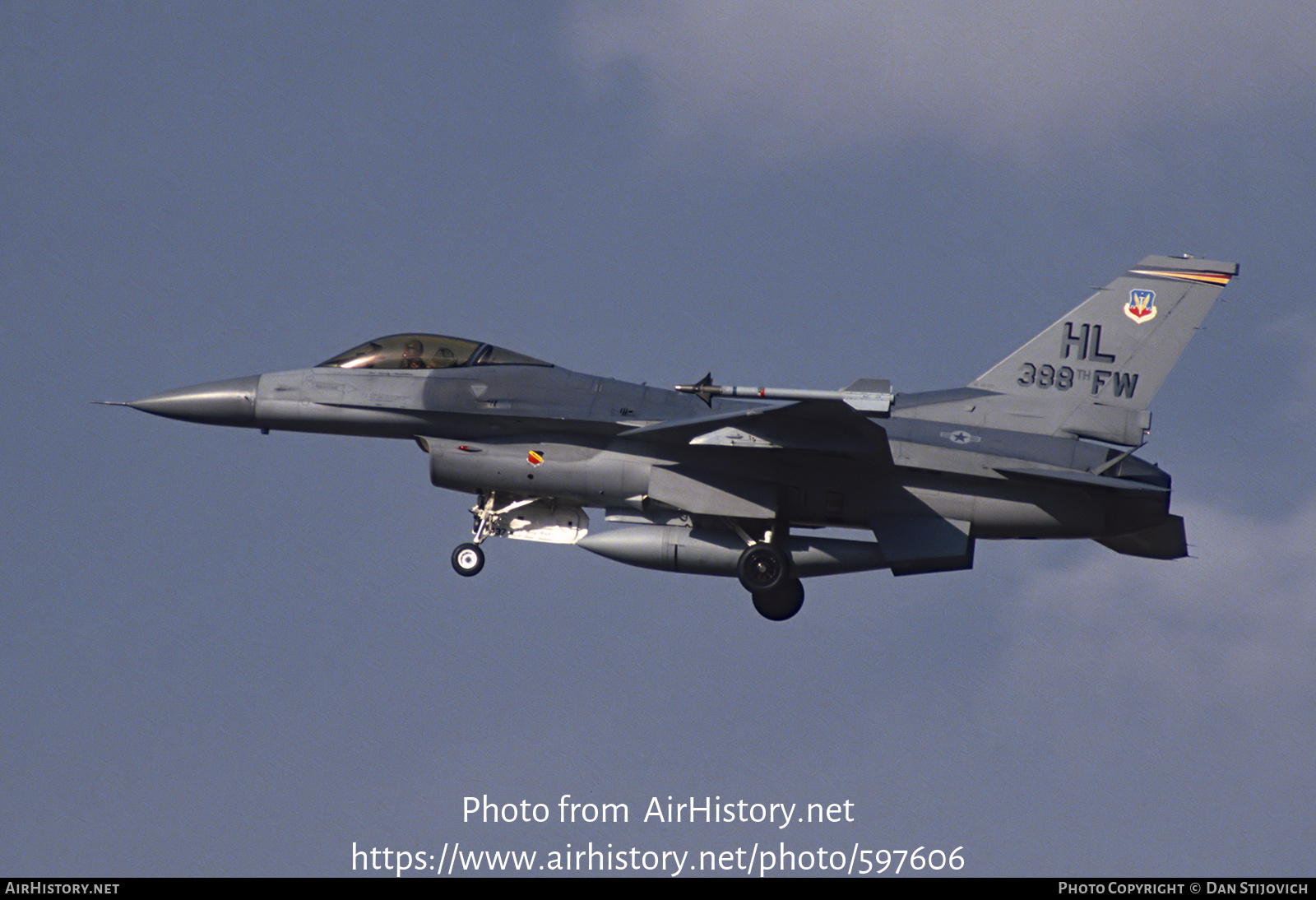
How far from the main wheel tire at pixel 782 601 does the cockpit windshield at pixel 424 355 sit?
14.0 ft

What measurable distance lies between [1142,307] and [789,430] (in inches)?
205

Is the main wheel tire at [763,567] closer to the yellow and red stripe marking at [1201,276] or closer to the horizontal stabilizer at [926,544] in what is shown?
the horizontal stabilizer at [926,544]

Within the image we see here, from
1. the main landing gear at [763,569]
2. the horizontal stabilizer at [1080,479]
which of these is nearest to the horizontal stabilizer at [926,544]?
the horizontal stabilizer at [1080,479]

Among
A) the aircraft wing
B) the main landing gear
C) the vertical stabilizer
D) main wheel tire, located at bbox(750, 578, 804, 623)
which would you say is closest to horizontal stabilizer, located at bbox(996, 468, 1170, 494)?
the vertical stabilizer

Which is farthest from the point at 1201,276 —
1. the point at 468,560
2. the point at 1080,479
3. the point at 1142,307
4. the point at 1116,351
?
the point at 468,560

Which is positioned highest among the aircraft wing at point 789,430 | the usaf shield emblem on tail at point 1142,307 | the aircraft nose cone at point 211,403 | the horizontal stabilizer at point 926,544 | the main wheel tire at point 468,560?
the usaf shield emblem on tail at point 1142,307

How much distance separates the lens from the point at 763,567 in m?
19.7

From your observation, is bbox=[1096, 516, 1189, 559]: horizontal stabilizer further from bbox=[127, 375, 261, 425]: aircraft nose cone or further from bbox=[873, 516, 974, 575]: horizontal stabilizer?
bbox=[127, 375, 261, 425]: aircraft nose cone

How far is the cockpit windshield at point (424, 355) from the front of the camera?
20.5 meters

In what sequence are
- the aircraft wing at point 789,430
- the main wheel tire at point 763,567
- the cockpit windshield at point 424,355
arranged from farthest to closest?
the cockpit windshield at point 424,355, the main wheel tire at point 763,567, the aircraft wing at point 789,430

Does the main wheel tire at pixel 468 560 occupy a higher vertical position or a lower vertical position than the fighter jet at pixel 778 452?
lower

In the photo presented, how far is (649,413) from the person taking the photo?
1969 centimetres

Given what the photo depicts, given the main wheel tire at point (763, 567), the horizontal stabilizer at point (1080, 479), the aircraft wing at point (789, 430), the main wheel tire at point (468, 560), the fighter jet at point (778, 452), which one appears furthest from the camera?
the main wheel tire at point (468, 560)

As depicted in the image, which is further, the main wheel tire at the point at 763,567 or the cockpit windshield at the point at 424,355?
the cockpit windshield at the point at 424,355
